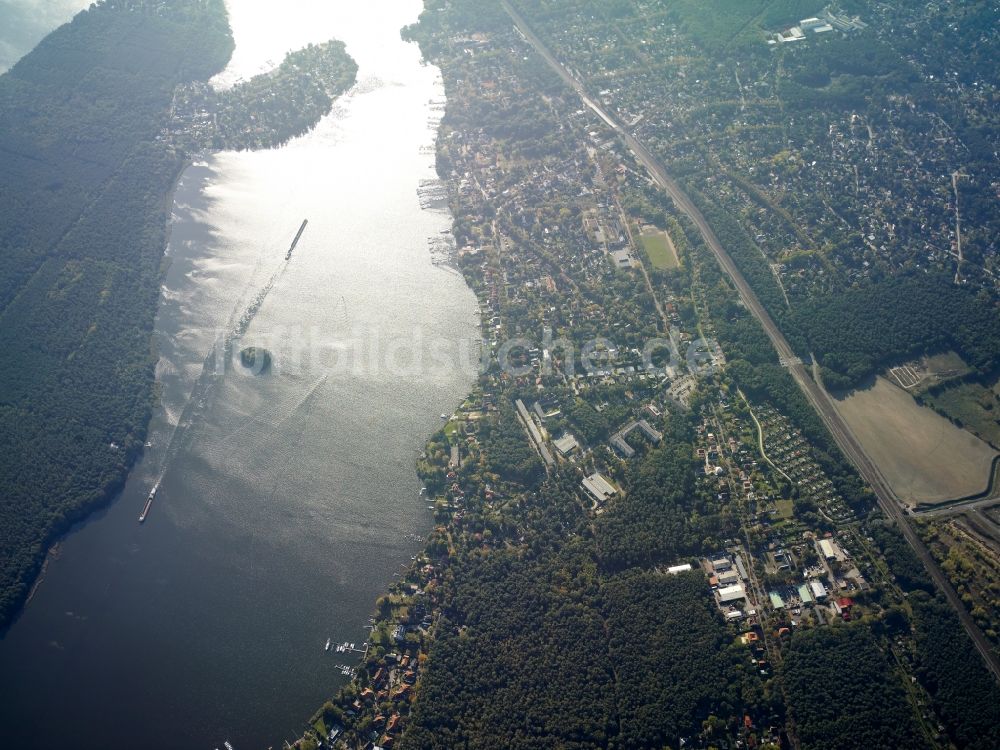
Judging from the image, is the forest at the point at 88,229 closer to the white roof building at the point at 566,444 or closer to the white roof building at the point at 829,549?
the white roof building at the point at 566,444

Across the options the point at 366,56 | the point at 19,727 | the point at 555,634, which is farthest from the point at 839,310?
the point at 19,727

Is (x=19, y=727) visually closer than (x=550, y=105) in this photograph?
Yes

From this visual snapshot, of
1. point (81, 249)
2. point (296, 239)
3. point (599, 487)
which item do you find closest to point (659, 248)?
point (599, 487)

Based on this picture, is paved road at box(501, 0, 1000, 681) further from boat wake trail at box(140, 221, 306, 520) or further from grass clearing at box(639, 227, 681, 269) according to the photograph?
boat wake trail at box(140, 221, 306, 520)

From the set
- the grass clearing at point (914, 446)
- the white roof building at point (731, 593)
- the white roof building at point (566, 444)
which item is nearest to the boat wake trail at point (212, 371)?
the white roof building at point (566, 444)

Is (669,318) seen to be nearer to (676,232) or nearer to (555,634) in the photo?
(676,232)

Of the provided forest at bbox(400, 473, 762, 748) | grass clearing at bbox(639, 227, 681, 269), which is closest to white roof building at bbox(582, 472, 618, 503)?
forest at bbox(400, 473, 762, 748)
